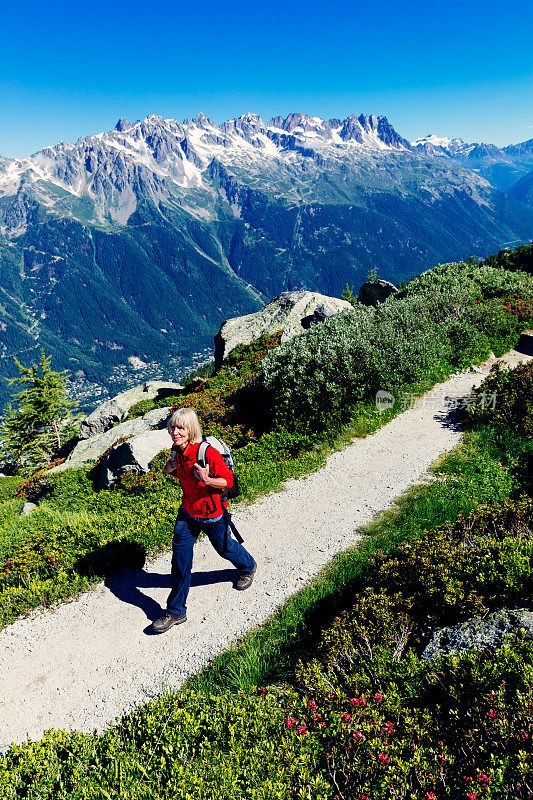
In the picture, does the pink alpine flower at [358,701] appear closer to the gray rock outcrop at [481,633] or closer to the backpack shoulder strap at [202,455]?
the gray rock outcrop at [481,633]

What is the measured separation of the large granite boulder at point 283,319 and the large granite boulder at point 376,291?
2372 mm

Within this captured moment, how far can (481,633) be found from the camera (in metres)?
4.36

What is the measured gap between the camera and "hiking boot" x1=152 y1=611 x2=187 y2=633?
7.11 metres

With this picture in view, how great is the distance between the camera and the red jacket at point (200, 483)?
6660 millimetres

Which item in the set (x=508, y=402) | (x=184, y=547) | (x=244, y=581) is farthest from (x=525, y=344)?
(x=184, y=547)

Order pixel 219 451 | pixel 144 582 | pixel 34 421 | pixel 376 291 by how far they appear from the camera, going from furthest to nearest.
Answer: pixel 34 421, pixel 376 291, pixel 144 582, pixel 219 451

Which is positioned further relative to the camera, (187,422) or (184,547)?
(184,547)

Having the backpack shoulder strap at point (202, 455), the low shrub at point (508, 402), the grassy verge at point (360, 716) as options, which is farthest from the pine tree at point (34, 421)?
the grassy verge at point (360, 716)

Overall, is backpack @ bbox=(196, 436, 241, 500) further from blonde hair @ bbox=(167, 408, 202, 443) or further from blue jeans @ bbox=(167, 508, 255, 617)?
blue jeans @ bbox=(167, 508, 255, 617)

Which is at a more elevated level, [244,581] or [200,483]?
[200,483]

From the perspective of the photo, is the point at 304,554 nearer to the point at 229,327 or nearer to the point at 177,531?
the point at 177,531

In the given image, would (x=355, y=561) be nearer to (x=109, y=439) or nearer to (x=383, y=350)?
(x=383, y=350)

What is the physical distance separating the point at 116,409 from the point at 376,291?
22865 mm

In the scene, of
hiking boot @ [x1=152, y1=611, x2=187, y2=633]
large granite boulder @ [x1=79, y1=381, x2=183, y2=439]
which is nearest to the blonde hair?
hiking boot @ [x1=152, y1=611, x2=187, y2=633]
